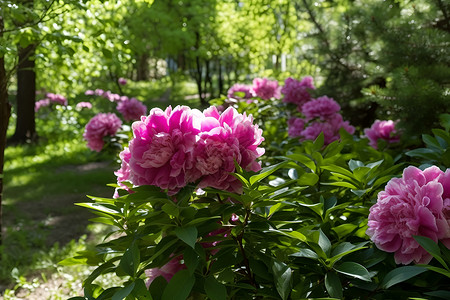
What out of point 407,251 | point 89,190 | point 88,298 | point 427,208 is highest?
point 427,208

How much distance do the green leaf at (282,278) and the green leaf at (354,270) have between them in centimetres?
14

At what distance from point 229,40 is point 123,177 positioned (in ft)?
33.6

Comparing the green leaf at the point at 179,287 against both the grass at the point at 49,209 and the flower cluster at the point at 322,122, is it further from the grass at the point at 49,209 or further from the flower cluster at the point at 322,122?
the grass at the point at 49,209

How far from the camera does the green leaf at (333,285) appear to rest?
1.29 m

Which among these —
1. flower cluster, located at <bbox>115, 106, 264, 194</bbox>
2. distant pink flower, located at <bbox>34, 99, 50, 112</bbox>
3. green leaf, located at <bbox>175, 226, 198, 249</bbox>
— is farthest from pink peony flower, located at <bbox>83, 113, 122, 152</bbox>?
distant pink flower, located at <bbox>34, 99, 50, 112</bbox>

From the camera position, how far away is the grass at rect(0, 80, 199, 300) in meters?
3.97

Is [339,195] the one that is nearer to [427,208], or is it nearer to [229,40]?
[427,208]

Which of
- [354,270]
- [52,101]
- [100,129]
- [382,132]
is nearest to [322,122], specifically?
[382,132]

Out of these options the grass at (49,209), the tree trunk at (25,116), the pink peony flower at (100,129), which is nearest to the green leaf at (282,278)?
the grass at (49,209)

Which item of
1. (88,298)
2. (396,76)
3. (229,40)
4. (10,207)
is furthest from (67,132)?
(88,298)

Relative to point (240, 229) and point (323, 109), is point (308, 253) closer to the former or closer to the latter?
point (240, 229)

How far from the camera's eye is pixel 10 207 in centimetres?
602

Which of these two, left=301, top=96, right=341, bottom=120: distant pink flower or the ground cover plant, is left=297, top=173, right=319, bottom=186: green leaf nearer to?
the ground cover plant

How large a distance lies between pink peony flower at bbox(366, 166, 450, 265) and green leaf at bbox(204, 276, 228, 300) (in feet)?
1.44
